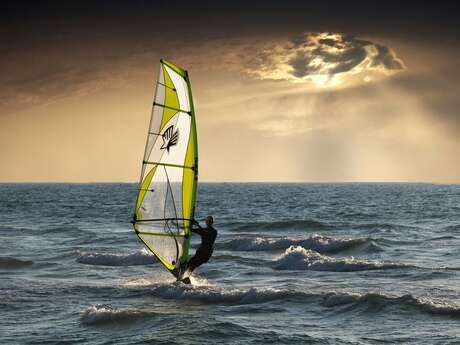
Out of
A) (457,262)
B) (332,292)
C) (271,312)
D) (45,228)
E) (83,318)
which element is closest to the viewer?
(83,318)

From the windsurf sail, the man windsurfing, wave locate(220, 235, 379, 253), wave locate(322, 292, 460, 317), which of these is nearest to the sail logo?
the windsurf sail

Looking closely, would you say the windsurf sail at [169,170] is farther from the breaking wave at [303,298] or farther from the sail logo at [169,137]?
the breaking wave at [303,298]

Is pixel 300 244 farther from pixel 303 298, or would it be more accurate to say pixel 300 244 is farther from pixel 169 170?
pixel 169 170

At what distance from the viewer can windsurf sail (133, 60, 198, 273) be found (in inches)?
666

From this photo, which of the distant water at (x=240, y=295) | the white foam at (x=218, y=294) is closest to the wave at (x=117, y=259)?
the distant water at (x=240, y=295)

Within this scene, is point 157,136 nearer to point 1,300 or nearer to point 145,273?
point 1,300

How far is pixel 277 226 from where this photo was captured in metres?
47.6

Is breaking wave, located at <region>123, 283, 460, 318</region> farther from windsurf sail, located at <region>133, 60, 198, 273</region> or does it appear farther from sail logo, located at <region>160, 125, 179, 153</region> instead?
sail logo, located at <region>160, 125, 179, 153</region>

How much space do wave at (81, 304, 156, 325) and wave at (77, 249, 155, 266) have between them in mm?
10132

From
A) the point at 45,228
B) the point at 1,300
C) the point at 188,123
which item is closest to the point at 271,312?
the point at 188,123

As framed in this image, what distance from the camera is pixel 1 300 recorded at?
17734 mm

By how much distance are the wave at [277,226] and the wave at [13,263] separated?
67.8 feet

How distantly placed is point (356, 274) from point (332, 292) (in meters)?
5.15

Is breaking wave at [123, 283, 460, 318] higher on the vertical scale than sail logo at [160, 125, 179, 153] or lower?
lower
